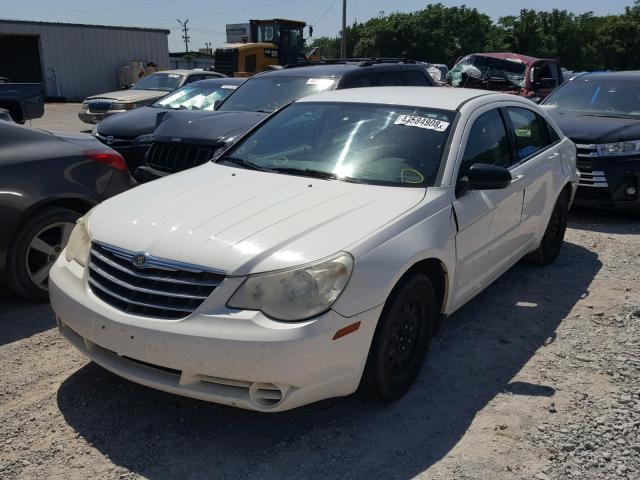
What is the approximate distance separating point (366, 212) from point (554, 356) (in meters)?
1.68

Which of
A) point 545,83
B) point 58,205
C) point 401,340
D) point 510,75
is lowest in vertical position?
point 401,340

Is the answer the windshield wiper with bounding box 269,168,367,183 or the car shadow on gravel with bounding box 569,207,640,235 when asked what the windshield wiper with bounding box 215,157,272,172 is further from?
the car shadow on gravel with bounding box 569,207,640,235

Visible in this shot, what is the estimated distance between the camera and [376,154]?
391 centimetres

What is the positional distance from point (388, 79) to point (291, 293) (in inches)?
243

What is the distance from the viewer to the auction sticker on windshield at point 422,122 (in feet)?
13.1

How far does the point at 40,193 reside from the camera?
4.54 metres

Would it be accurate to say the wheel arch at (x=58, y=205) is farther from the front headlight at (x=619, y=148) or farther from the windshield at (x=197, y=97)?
the front headlight at (x=619, y=148)

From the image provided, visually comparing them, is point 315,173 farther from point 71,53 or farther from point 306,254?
point 71,53

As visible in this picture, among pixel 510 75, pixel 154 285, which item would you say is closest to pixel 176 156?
pixel 154 285

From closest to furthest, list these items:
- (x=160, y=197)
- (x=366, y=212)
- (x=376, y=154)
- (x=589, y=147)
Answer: (x=366, y=212), (x=160, y=197), (x=376, y=154), (x=589, y=147)

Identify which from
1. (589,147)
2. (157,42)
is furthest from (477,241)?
(157,42)

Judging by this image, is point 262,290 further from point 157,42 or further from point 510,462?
point 157,42

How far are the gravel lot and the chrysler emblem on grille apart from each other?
84 centimetres

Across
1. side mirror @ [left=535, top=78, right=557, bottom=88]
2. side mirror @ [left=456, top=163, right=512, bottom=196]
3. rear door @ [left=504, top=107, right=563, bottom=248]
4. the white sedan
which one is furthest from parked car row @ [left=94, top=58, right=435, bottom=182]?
side mirror @ [left=535, top=78, right=557, bottom=88]
